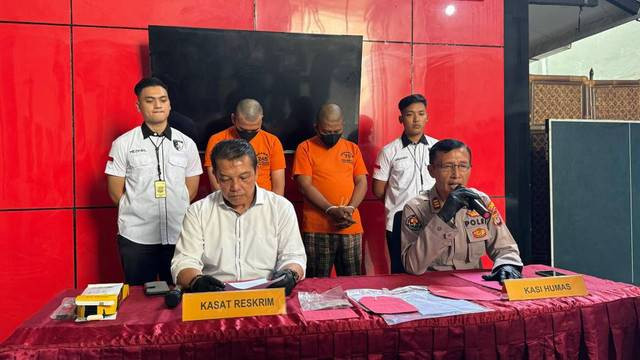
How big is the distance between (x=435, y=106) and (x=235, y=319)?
3287mm

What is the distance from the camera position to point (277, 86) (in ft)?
12.6

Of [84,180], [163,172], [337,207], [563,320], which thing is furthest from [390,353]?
[84,180]

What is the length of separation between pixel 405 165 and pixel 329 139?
0.59 m

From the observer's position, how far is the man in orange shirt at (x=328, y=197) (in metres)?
3.34

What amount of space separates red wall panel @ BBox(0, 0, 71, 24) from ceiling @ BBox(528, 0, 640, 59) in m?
4.51

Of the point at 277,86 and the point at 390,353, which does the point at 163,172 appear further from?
the point at 390,353

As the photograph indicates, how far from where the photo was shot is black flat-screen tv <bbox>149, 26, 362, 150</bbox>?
364 cm

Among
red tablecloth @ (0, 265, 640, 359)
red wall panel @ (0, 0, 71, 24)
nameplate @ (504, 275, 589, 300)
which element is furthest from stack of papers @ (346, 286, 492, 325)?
red wall panel @ (0, 0, 71, 24)

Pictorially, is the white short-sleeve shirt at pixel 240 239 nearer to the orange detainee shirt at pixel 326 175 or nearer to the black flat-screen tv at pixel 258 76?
the orange detainee shirt at pixel 326 175

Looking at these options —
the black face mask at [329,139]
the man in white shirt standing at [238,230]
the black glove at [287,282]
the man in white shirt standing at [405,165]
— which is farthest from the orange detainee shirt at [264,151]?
the black glove at [287,282]

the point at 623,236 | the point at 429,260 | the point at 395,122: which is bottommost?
the point at 623,236

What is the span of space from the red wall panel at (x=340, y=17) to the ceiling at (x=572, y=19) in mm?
1888

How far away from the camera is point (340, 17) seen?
4.07 metres

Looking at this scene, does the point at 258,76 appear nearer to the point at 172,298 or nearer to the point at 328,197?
the point at 328,197
